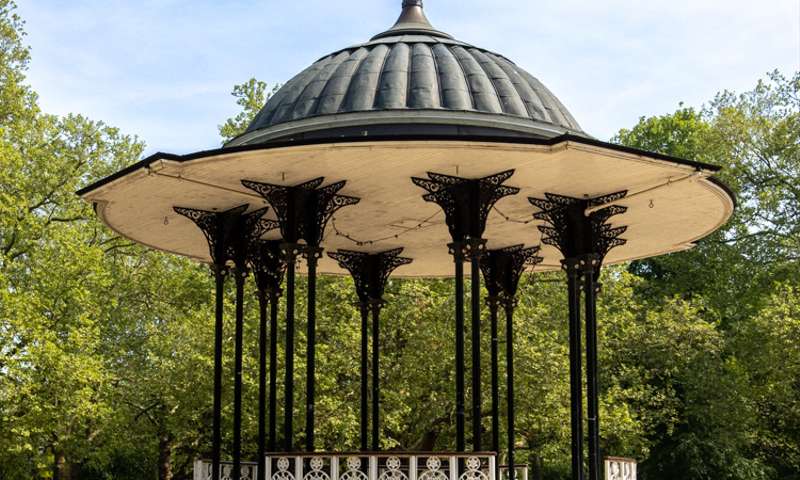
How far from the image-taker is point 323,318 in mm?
42750

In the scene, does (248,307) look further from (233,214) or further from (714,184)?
(714,184)

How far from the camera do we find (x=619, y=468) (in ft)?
80.2

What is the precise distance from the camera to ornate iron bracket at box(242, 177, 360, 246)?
22.2 m

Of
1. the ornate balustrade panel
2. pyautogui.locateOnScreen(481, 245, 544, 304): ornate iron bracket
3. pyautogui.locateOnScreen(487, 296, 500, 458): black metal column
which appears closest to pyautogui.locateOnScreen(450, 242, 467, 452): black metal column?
the ornate balustrade panel

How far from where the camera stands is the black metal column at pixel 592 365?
23078mm

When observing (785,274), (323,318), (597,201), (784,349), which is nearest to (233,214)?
(597,201)

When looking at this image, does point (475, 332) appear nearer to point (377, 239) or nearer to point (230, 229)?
point (230, 229)

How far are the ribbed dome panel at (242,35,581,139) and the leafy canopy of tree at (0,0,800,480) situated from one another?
648 inches

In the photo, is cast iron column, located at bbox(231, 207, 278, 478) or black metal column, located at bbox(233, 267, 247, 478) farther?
cast iron column, located at bbox(231, 207, 278, 478)

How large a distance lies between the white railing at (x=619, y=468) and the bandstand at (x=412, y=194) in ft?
2.10

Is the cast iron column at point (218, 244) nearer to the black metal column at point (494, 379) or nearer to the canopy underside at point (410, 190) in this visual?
the canopy underside at point (410, 190)

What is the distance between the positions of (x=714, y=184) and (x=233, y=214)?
9.98 meters

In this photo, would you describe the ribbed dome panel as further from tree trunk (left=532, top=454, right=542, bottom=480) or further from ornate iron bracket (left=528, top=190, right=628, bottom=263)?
tree trunk (left=532, top=454, right=542, bottom=480)

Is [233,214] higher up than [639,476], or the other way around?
[233,214]
